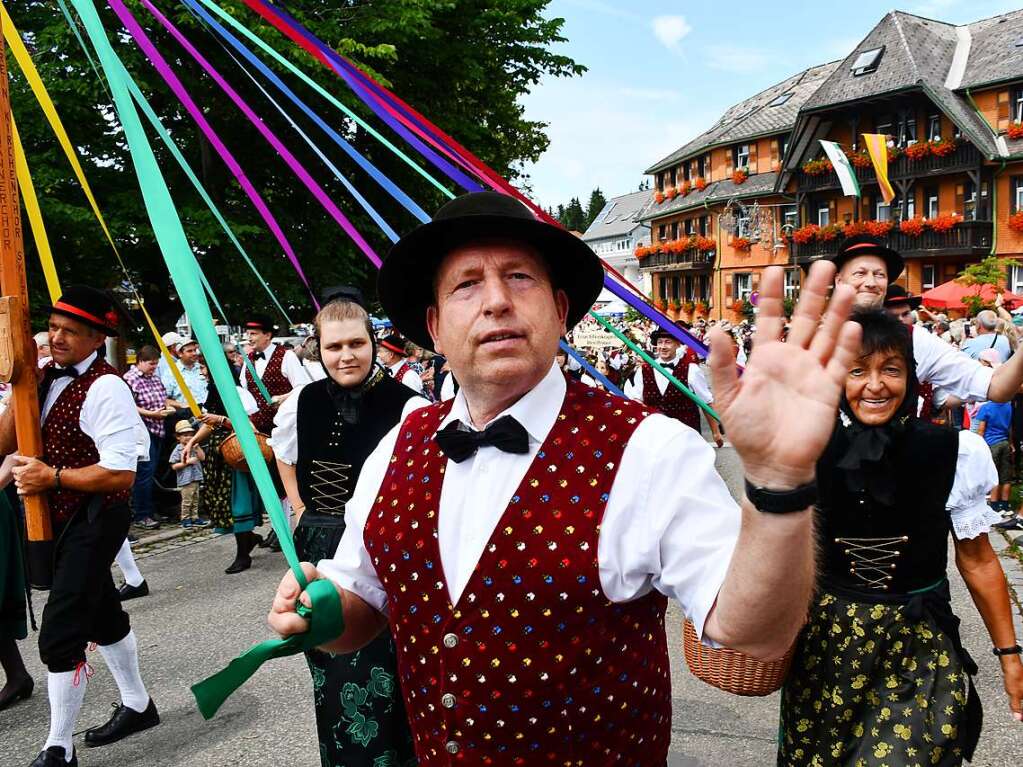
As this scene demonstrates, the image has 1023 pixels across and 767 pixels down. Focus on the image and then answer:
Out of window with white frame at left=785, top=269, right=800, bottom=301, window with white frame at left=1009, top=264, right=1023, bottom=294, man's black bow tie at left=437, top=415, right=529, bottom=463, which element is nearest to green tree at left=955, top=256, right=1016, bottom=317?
window with white frame at left=1009, top=264, right=1023, bottom=294

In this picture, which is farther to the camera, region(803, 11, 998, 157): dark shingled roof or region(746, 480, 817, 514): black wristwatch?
region(803, 11, 998, 157): dark shingled roof

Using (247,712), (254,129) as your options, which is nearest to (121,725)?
(247,712)

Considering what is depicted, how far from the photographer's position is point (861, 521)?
7.54 ft

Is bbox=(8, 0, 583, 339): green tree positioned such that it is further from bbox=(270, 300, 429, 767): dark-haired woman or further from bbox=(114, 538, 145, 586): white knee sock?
bbox=(270, 300, 429, 767): dark-haired woman

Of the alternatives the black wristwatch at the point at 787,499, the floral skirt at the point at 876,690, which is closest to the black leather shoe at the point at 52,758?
the floral skirt at the point at 876,690

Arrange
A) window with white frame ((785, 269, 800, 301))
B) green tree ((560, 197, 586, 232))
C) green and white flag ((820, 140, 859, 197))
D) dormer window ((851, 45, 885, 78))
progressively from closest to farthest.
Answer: green and white flag ((820, 140, 859, 197)) < dormer window ((851, 45, 885, 78)) < window with white frame ((785, 269, 800, 301)) < green tree ((560, 197, 586, 232))

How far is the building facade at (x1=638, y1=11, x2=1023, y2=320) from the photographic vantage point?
27.5m

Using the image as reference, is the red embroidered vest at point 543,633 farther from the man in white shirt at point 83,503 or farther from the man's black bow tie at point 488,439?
the man in white shirt at point 83,503

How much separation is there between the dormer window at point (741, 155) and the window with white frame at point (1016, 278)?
46.2 feet

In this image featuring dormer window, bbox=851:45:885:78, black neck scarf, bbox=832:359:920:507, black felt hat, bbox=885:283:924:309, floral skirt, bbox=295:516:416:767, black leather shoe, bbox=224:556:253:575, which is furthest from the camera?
dormer window, bbox=851:45:885:78

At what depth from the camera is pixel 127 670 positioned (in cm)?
387

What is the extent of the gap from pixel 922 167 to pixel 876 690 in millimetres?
31327

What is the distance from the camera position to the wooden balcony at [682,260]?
41125 millimetres

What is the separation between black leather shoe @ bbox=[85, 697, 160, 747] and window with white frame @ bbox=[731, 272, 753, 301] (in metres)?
37.0
